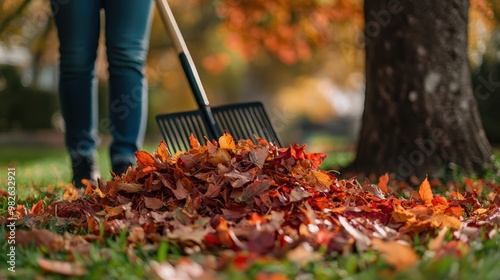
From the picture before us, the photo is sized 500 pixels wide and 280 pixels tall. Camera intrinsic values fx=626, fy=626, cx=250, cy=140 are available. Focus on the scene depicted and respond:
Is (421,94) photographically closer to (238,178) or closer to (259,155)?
(259,155)

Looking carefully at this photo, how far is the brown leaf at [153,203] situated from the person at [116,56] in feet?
2.33

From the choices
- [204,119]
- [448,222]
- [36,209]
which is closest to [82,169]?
[204,119]

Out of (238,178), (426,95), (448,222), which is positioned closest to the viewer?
(448,222)

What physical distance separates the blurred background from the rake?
5.66ft

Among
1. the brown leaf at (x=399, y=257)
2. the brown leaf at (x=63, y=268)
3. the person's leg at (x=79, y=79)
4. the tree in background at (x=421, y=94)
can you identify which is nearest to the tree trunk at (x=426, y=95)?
the tree in background at (x=421, y=94)

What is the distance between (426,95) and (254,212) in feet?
6.03

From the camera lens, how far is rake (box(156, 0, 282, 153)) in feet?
8.77

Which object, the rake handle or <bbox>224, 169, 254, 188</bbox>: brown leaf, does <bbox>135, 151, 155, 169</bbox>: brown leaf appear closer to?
<bbox>224, 169, 254, 188</bbox>: brown leaf

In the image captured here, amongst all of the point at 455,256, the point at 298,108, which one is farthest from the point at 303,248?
the point at 298,108

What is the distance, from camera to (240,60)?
18.1 m

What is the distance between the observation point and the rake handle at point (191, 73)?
2695 mm

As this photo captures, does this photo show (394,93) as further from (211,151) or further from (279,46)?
(279,46)

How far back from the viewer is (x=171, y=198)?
204 cm

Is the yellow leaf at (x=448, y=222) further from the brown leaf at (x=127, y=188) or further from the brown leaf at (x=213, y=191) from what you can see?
the brown leaf at (x=127, y=188)
